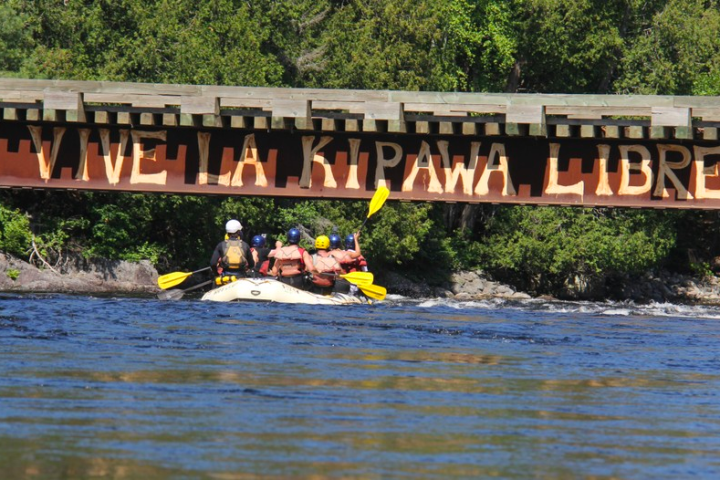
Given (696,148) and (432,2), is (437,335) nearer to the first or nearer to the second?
(696,148)

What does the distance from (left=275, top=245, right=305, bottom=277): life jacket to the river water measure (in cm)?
586

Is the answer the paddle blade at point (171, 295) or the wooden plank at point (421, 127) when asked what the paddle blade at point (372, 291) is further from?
the wooden plank at point (421, 127)

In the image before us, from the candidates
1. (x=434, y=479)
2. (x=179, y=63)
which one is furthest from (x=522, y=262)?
(x=434, y=479)

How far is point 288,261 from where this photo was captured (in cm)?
2781

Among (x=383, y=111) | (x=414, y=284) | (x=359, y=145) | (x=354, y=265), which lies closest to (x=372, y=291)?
(x=354, y=265)

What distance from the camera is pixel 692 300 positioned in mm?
51969

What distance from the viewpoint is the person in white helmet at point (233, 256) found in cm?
2717

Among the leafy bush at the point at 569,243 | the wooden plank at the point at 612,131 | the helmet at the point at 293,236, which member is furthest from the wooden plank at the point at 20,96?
the leafy bush at the point at 569,243

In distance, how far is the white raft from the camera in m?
26.0

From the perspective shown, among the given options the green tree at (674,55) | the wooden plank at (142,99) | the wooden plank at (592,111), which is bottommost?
the wooden plank at (592,111)

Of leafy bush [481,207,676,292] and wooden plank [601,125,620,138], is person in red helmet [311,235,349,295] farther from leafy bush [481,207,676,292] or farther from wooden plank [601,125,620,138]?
leafy bush [481,207,676,292]

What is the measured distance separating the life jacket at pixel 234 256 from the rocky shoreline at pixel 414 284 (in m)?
9.49

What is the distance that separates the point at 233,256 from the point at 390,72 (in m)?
19.4

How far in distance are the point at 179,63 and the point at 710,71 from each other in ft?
66.9
